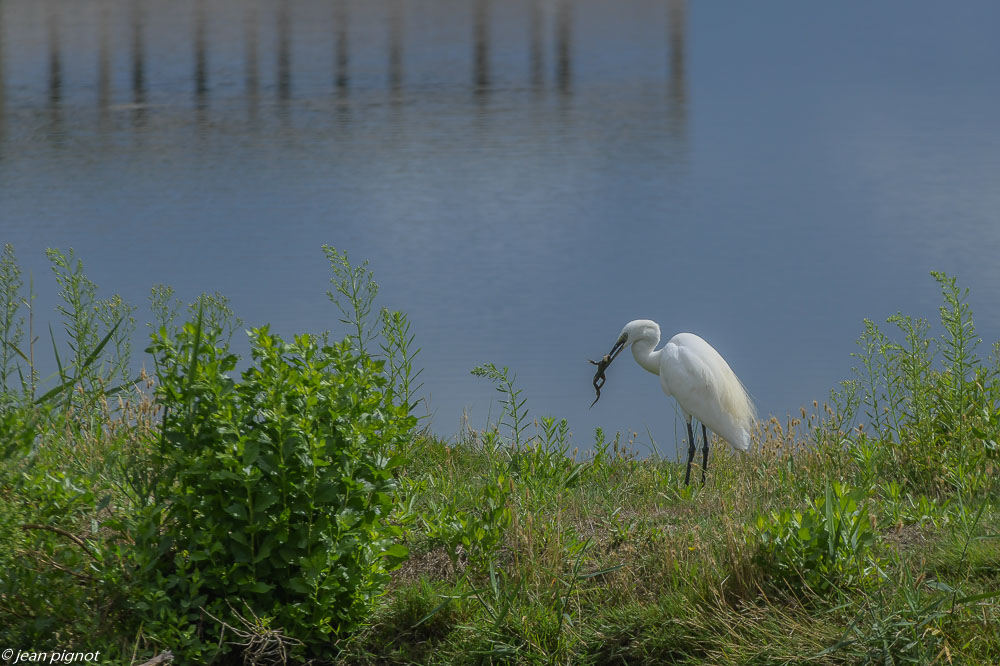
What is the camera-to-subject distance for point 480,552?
4238 mm

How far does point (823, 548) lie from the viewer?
3.83 metres

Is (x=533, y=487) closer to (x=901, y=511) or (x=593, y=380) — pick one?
(x=901, y=511)

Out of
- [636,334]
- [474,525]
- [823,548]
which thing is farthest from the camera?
[636,334]

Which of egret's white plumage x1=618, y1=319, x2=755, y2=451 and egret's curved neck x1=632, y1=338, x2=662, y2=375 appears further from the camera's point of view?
egret's curved neck x1=632, y1=338, x2=662, y2=375

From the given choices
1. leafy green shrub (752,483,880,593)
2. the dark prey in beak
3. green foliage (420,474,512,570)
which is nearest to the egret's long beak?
the dark prey in beak

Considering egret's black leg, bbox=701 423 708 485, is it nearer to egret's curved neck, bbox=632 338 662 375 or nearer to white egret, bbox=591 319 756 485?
white egret, bbox=591 319 756 485

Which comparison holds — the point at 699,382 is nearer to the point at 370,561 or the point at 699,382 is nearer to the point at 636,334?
the point at 636,334

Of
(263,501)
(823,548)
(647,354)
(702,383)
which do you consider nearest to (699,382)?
(702,383)

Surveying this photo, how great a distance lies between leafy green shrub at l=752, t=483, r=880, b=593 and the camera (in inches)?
149

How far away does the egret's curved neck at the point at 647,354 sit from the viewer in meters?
6.99

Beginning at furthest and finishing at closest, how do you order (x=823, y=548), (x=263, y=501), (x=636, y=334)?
1. (x=636, y=334)
2. (x=823, y=548)
3. (x=263, y=501)

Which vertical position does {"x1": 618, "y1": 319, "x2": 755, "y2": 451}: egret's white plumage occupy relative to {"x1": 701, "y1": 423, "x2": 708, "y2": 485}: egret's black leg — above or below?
above

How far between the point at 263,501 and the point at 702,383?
3834 mm

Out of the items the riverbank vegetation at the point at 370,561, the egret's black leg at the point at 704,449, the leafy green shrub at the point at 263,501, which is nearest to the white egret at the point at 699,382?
the egret's black leg at the point at 704,449
